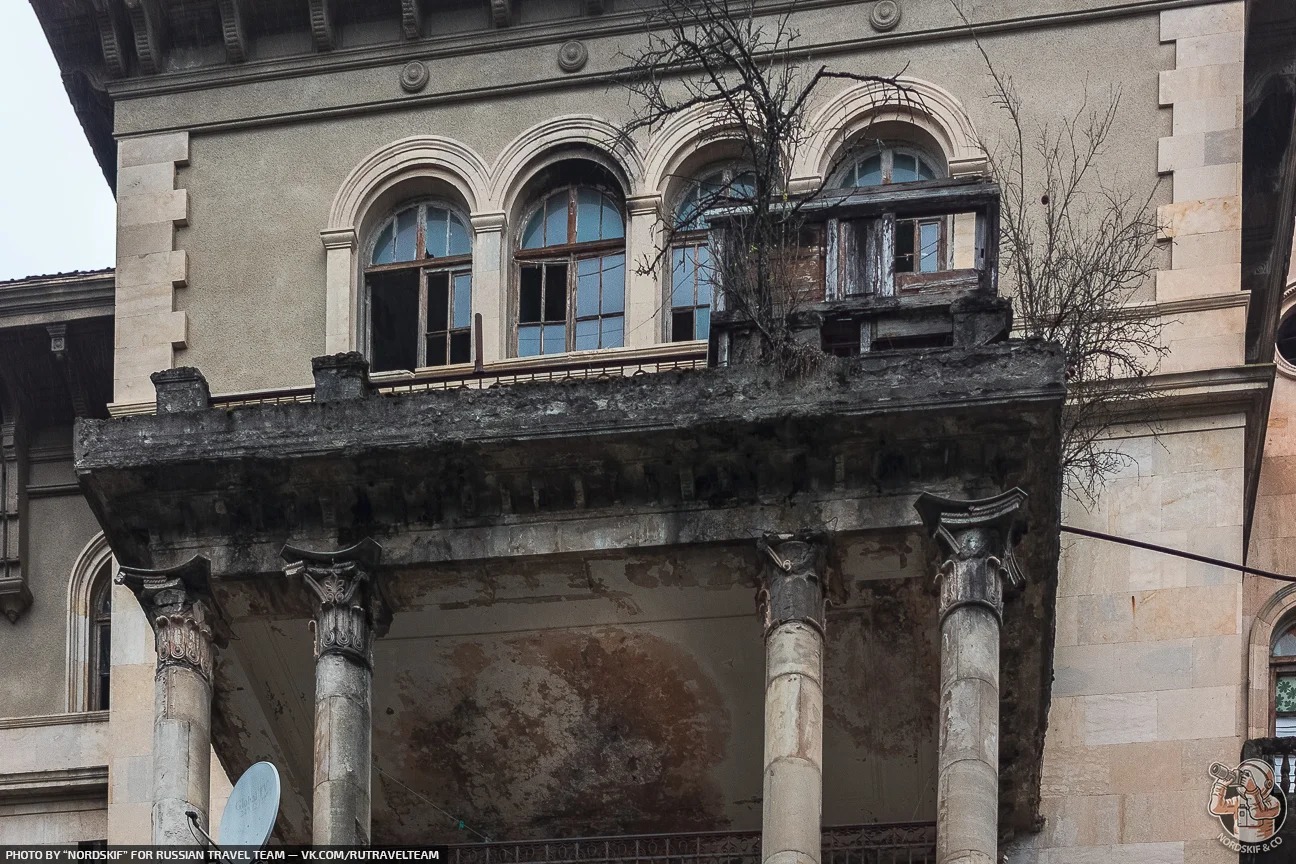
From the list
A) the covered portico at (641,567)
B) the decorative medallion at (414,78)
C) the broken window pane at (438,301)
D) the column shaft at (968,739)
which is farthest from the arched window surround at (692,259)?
the column shaft at (968,739)

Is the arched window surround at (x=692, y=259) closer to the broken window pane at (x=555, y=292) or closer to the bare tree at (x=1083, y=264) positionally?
the broken window pane at (x=555, y=292)

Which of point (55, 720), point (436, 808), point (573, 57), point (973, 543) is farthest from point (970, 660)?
point (55, 720)

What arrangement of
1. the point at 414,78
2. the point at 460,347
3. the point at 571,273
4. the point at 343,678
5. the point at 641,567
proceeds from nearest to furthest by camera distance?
1. the point at 343,678
2. the point at 641,567
3. the point at 460,347
4. the point at 571,273
5. the point at 414,78

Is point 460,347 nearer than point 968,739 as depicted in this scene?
No

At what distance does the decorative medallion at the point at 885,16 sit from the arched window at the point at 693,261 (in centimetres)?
192

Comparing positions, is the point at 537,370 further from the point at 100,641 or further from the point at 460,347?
the point at 100,641

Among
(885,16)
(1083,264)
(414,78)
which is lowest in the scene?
(1083,264)

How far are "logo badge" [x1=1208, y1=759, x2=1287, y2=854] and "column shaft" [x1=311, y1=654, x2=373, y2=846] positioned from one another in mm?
7444

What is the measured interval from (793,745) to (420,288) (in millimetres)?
8915

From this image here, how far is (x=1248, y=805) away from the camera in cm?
3016

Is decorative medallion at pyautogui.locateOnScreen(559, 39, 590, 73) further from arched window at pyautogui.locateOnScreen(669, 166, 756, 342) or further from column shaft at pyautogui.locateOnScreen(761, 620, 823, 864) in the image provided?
column shaft at pyautogui.locateOnScreen(761, 620, 823, 864)

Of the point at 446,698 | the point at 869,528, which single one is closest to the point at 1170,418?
the point at 869,528

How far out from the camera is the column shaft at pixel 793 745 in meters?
26.0

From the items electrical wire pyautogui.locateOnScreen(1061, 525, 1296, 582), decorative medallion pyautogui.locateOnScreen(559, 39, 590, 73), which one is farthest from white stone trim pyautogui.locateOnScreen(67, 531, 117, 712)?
electrical wire pyautogui.locateOnScreen(1061, 525, 1296, 582)
